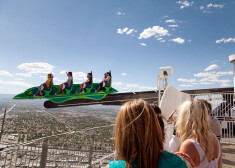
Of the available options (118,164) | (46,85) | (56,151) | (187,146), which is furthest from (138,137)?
(46,85)

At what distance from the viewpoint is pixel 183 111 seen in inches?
62.5

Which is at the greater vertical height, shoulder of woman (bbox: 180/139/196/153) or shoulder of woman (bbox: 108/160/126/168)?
shoulder of woman (bbox: 108/160/126/168)

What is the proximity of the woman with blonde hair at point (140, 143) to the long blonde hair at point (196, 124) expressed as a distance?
658mm

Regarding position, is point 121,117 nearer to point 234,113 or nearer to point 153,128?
point 153,128

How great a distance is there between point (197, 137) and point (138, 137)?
32.0 inches

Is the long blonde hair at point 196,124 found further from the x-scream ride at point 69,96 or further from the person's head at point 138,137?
the x-scream ride at point 69,96

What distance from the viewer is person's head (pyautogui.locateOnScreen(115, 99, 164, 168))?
0.84 meters

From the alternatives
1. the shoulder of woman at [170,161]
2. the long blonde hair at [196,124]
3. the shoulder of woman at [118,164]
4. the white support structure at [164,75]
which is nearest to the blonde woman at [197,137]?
the long blonde hair at [196,124]

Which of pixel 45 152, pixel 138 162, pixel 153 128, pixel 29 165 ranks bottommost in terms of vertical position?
pixel 29 165

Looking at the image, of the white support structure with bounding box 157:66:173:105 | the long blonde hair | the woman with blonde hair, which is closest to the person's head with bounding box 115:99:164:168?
the woman with blonde hair

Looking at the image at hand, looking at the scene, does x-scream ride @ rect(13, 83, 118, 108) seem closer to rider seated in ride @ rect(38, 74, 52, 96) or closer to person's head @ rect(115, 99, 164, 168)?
rider seated in ride @ rect(38, 74, 52, 96)

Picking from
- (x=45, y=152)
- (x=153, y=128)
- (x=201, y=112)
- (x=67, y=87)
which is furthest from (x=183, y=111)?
(x=67, y=87)

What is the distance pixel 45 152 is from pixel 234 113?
802 cm

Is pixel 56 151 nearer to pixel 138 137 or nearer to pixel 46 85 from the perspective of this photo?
pixel 138 137
